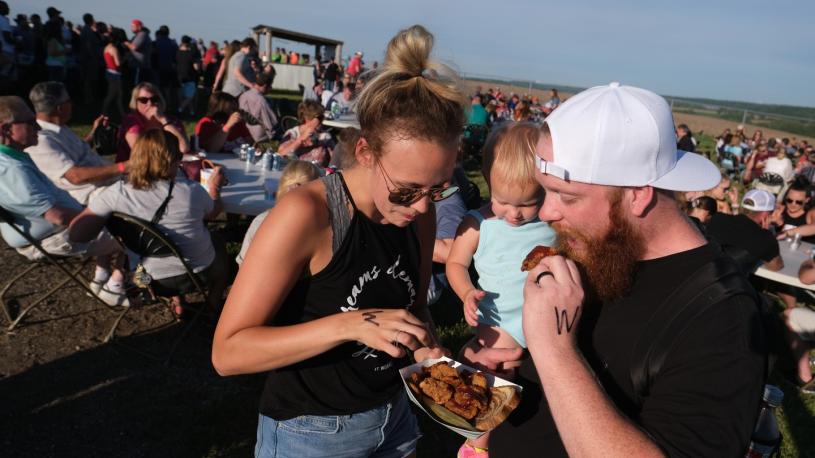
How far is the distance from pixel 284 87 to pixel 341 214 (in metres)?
26.8

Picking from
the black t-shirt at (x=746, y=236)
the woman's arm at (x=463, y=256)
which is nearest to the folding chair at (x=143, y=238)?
the woman's arm at (x=463, y=256)

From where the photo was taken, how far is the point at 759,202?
6.95m

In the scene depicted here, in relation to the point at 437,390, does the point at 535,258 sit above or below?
above

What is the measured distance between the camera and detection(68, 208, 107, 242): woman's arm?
3.93 m

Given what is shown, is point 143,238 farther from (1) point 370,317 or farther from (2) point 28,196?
(1) point 370,317

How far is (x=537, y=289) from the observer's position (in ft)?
4.98

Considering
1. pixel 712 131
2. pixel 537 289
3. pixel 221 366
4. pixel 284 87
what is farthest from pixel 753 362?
pixel 712 131

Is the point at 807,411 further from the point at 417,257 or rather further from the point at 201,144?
the point at 201,144

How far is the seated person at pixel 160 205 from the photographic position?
13.0ft

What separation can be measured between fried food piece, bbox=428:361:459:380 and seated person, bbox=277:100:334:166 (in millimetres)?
5426

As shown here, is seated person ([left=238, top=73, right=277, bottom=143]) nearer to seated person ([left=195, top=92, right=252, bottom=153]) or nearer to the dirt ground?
seated person ([left=195, top=92, right=252, bottom=153])

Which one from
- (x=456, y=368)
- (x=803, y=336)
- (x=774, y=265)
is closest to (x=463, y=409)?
(x=456, y=368)

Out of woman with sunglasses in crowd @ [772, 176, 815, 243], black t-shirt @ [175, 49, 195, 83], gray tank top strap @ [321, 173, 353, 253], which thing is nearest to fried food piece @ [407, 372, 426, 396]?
gray tank top strap @ [321, 173, 353, 253]

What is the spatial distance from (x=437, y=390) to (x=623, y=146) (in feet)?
3.32
